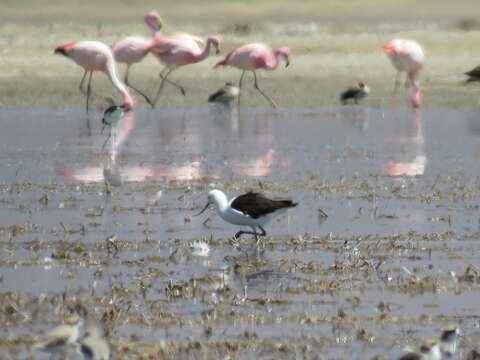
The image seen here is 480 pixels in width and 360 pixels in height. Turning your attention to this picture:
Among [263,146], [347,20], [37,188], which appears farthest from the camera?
[347,20]

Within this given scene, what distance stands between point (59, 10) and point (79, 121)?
28.2 meters

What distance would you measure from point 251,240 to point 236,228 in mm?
733

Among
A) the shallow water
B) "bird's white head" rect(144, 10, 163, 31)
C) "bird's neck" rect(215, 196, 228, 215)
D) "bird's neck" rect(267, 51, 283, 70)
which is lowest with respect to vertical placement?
the shallow water

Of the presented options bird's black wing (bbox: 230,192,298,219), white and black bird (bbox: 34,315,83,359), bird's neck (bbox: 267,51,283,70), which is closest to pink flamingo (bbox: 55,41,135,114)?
bird's neck (bbox: 267,51,283,70)

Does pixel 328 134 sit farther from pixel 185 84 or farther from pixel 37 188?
pixel 185 84

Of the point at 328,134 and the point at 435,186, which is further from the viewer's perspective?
the point at 328,134

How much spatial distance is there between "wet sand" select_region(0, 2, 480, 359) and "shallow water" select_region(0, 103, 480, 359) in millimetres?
23

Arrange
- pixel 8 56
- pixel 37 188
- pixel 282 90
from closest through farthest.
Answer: pixel 37 188 → pixel 282 90 → pixel 8 56

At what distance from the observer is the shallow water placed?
7355mm

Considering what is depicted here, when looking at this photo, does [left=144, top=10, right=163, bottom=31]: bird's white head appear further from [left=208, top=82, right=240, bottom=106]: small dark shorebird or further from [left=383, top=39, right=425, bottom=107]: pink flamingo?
[left=383, top=39, right=425, bottom=107]: pink flamingo

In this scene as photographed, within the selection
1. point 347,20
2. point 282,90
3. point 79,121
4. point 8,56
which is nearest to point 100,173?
point 79,121

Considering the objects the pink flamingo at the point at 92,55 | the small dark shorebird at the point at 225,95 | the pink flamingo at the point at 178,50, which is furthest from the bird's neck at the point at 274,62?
the pink flamingo at the point at 92,55

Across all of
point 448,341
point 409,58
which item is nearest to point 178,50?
point 409,58

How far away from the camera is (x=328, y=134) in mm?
19094
